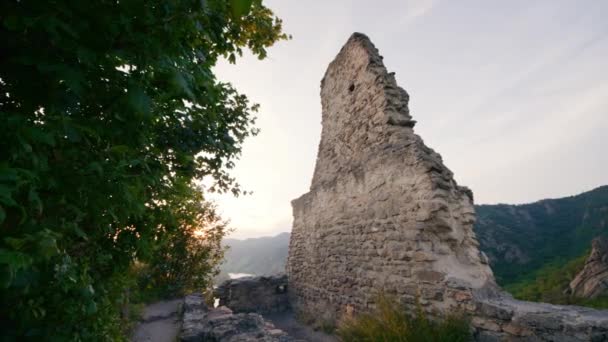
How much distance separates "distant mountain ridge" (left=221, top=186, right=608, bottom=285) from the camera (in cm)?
1497

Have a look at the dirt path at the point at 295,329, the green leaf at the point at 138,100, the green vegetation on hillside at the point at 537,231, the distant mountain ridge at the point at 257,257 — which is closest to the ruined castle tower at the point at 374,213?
the dirt path at the point at 295,329

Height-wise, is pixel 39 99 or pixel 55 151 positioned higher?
pixel 39 99

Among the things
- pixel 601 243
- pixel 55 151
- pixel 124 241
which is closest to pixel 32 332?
pixel 124 241

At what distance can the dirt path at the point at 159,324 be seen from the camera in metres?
4.97

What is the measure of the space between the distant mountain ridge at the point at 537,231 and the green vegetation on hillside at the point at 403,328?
28.5 ft

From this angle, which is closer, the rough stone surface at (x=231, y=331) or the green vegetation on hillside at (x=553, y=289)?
the rough stone surface at (x=231, y=331)

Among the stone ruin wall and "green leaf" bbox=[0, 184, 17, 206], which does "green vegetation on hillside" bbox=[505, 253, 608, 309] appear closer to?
the stone ruin wall

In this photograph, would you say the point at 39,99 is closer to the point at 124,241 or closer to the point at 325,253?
the point at 124,241

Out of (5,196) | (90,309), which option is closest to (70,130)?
(5,196)

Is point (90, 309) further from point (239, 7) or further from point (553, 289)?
point (553, 289)

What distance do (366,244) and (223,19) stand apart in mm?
4733

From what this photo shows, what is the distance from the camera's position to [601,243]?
364 inches

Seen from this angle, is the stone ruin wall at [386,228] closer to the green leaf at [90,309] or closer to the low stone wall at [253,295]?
the low stone wall at [253,295]

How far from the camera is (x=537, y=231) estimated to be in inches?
734
